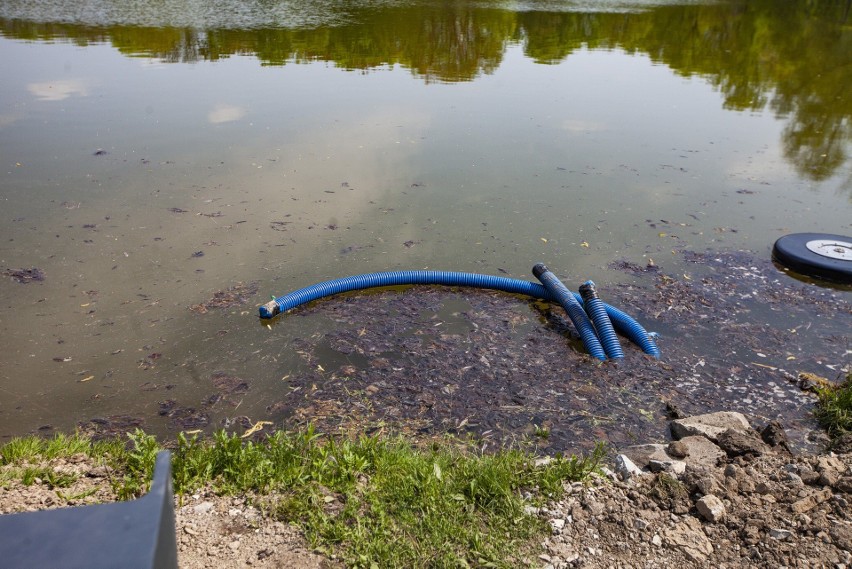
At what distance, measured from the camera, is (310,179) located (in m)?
7.93

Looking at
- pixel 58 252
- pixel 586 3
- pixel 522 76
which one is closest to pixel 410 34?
pixel 522 76

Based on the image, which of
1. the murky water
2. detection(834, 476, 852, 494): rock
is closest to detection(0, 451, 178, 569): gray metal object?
the murky water

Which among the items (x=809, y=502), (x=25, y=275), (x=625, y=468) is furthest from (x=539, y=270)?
(x=25, y=275)

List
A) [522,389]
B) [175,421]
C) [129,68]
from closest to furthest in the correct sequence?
1. [175,421]
2. [522,389]
3. [129,68]

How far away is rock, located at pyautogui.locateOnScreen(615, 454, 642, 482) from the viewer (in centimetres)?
361

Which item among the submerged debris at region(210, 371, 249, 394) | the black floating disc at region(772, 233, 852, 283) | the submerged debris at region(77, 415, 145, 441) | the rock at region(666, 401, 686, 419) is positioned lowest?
the submerged debris at region(77, 415, 145, 441)

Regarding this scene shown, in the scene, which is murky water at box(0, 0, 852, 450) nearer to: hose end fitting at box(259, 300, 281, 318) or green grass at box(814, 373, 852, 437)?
hose end fitting at box(259, 300, 281, 318)

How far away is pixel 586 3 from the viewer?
2327 cm

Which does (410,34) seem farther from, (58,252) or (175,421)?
(175,421)

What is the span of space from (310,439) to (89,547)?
2.17 m

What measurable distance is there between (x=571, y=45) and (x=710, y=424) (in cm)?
1516

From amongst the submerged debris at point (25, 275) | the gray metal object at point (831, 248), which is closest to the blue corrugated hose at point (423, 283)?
the submerged debris at point (25, 275)

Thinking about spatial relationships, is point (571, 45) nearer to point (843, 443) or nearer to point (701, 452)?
point (843, 443)

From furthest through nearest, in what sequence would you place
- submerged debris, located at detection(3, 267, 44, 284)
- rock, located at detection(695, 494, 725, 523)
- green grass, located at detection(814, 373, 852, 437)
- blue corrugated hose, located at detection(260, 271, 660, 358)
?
submerged debris, located at detection(3, 267, 44, 284) → blue corrugated hose, located at detection(260, 271, 660, 358) → green grass, located at detection(814, 373, 852, 437) → rock, located at detection(695, 494, 725, 523)
